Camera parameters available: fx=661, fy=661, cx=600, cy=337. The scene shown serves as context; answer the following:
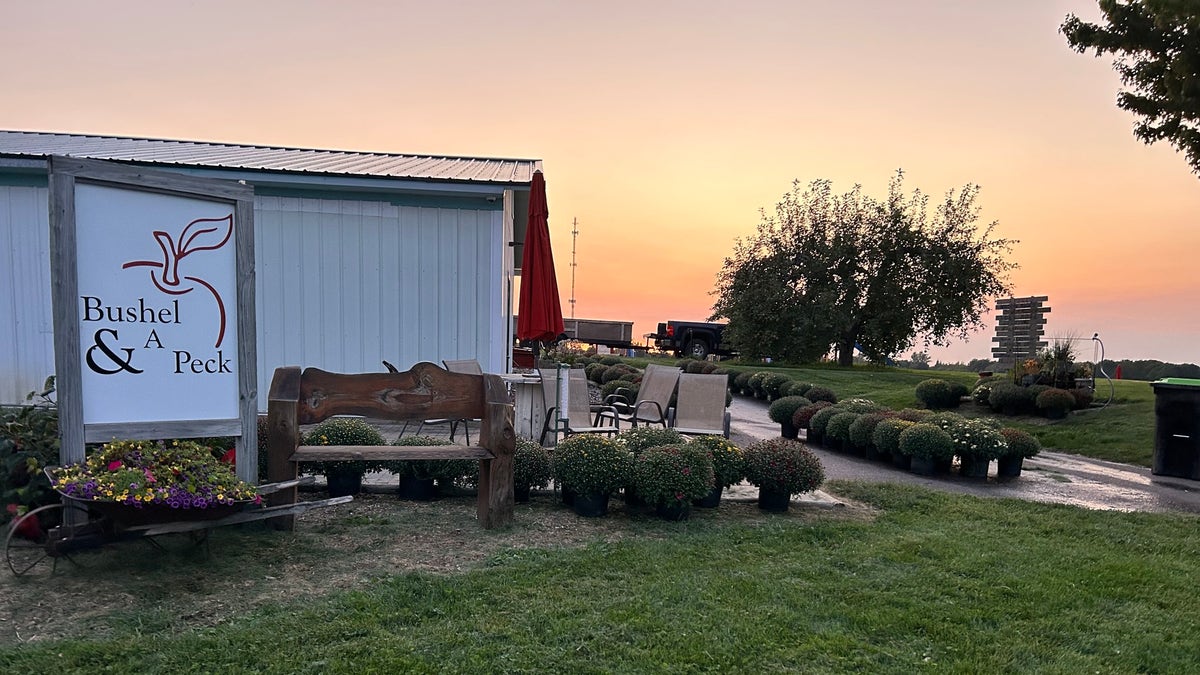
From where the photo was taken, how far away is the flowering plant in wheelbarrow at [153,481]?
108 inches

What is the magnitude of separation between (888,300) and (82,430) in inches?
905

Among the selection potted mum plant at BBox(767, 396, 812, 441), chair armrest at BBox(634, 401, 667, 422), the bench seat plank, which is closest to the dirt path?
potted mum plant at BBox(767, 396, 812, 441)

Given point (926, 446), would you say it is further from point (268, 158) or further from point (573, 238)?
point (573, 238)

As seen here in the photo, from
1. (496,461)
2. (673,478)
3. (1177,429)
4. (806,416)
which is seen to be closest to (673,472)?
(673,478)

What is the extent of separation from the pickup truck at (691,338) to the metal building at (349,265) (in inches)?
728

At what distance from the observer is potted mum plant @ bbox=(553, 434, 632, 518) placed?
4.22m

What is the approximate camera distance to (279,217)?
7512 mm

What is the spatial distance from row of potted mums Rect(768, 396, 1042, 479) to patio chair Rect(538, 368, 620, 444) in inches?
119

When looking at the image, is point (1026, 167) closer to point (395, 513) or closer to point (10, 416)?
point (395, 513)

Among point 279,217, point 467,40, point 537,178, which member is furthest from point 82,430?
point 467,40

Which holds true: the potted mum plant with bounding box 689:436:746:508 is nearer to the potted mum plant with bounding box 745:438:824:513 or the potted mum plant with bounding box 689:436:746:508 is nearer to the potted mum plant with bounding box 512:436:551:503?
the potted mum plant with bounding box 745:438:824:513

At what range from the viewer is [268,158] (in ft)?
29.9

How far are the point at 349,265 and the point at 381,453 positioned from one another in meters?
4.51

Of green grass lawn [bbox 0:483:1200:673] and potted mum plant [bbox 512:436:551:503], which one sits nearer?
green grass lawn [bbox 0:483:1200:673]
